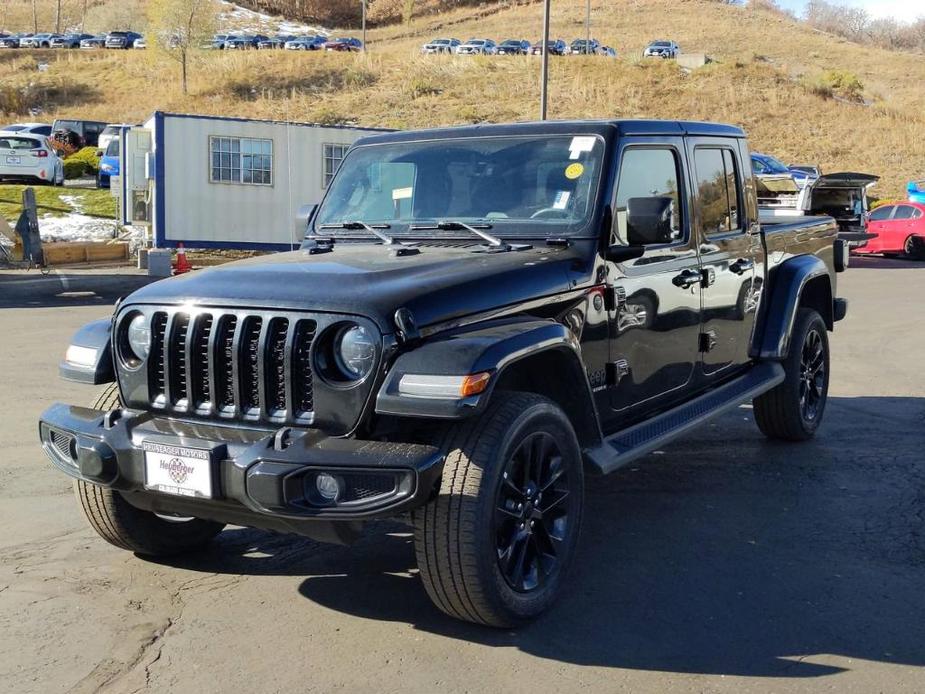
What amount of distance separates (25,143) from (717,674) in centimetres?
2950

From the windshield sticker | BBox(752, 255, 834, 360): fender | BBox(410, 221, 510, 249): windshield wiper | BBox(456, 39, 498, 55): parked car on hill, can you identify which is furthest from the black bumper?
BBox(456, 39, 498, 55): parked car on hill

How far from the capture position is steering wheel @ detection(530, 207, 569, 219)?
190 inches

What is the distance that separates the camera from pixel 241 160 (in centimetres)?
2006

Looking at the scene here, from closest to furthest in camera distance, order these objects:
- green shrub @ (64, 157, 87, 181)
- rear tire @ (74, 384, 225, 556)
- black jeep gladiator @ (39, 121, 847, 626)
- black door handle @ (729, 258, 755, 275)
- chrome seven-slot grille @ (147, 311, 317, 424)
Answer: black jeep gladiator @ (39, 121, 847, 626) → chrome seven-slot grille @ (147, 311, 317, 424) → rear tire @ (74, 384, 225, 556) → black door handle @ (729, 258, 755, 275) → green shrub @ (64, 157, 87, 181)

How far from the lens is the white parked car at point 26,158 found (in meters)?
29.1

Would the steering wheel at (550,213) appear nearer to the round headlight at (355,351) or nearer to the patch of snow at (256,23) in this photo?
the round headlight at (355,351)

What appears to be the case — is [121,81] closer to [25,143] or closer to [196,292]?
[25,143]

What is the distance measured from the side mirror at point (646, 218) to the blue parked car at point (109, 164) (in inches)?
1065

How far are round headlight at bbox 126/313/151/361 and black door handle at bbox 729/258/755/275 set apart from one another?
10.9 ft

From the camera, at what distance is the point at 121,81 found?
2399 inches

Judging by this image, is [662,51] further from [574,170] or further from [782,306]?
[574,170]

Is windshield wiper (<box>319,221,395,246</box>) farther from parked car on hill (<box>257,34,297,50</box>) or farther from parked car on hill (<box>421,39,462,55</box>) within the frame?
parked car on hill (<box>257,34,297,50</box>)

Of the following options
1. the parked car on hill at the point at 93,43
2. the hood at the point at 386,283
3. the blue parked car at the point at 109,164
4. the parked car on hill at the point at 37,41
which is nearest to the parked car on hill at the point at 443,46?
the parked car on hill at the point at 93,43

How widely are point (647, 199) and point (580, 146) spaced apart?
46 centimetres
